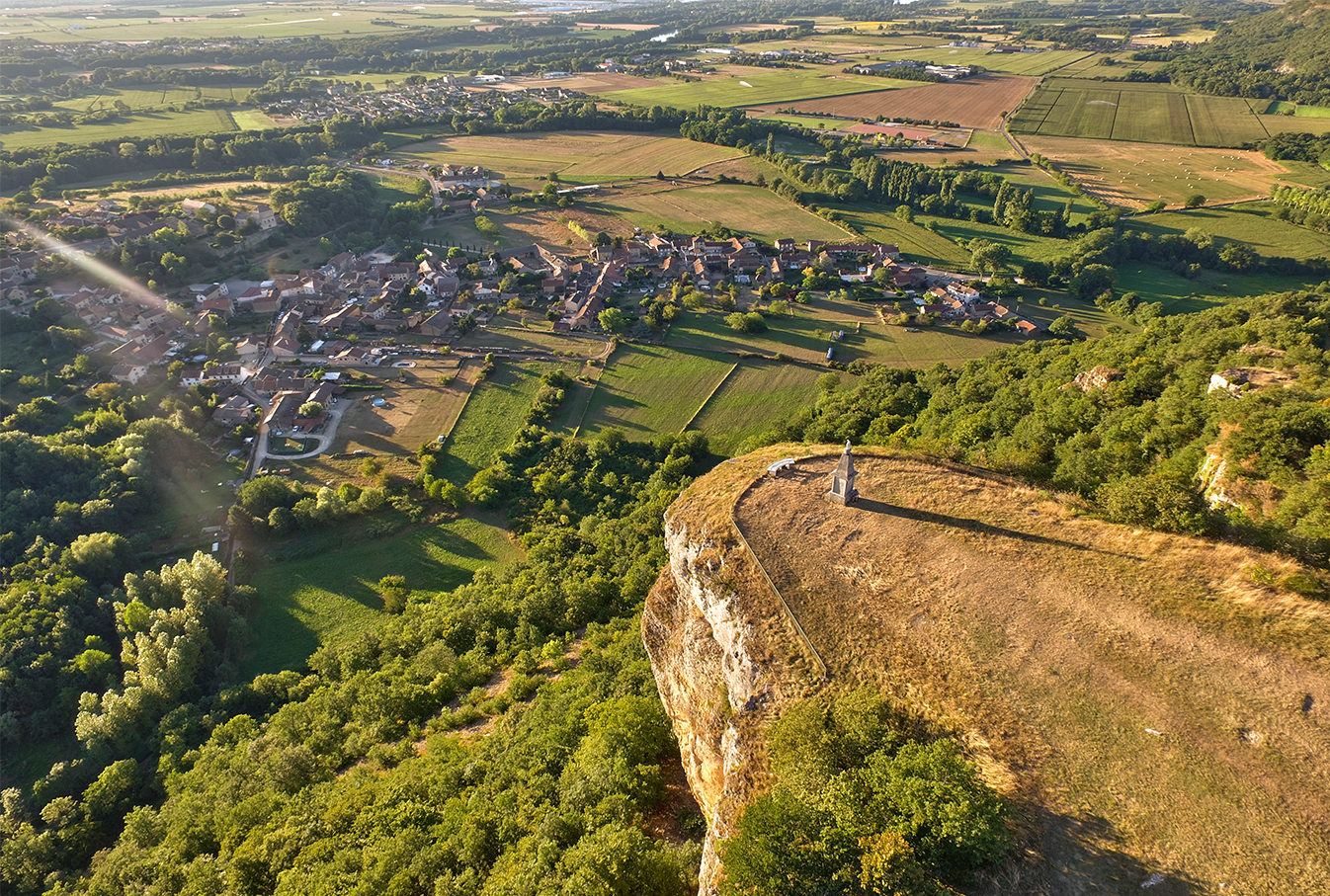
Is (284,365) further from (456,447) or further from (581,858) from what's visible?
(581,858)

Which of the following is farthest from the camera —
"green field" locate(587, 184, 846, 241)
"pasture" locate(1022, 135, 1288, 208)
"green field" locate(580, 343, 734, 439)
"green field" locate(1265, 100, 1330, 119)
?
"green field" locate(1265, 100, 1330, 119)

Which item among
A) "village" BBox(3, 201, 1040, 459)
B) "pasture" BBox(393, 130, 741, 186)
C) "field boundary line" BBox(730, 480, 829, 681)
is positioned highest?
"pasture" BBox(393, 130, 741, 186)

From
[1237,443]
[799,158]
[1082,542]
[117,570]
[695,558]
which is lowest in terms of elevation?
[117,570]

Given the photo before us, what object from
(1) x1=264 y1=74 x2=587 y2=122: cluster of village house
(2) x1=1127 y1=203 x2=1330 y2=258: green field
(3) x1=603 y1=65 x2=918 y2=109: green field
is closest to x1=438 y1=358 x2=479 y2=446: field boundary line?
(2) x1=1127 y1=203 x2=1330 y2=258: green field

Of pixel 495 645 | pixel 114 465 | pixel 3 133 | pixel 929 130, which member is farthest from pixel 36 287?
pixel 929 130

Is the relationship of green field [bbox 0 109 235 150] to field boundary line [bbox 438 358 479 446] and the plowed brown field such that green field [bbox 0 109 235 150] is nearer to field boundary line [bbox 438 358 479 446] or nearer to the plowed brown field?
field boundary line [bbox 438 358 479 446]

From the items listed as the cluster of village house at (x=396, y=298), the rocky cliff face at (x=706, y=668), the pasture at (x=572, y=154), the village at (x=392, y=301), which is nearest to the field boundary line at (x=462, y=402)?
the village at (x=392, y=301)
